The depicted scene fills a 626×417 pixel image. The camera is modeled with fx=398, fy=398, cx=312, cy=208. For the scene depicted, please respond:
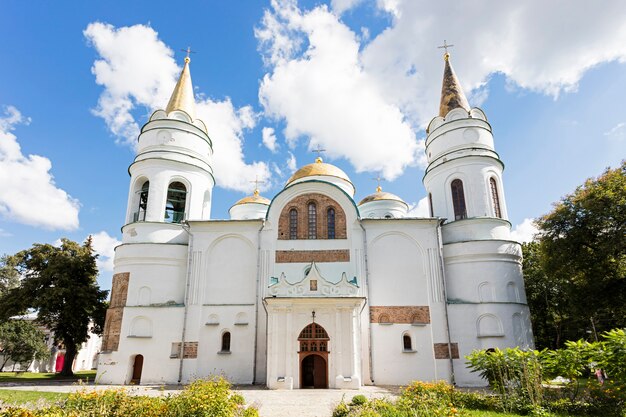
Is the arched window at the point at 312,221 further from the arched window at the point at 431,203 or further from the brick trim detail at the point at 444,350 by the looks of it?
the brick trim detail at the point at 444,350

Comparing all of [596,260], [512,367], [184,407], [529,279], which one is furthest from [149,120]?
[529,279]

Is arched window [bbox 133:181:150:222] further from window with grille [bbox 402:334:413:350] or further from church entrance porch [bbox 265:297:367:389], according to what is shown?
window with grille [bbox 402:334:413:350]

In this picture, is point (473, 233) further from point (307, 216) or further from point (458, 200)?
point (307, 216)

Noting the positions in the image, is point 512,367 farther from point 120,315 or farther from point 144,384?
point 120,315

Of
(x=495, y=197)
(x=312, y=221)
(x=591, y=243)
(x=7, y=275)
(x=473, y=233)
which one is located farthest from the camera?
(x=7, y=275)

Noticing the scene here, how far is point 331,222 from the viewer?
22.6 metres

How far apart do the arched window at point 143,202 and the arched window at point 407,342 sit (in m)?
16.3

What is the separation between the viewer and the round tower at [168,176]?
2275cm

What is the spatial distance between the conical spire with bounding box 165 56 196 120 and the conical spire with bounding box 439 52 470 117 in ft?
54.5

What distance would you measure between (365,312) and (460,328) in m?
4.92

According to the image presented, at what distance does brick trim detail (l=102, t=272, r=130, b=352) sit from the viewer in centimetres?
2050

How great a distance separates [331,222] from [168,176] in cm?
1014

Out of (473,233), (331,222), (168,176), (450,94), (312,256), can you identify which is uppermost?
(450,94)

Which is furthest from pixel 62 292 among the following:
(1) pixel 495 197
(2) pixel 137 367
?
(1) pixel 495 197
